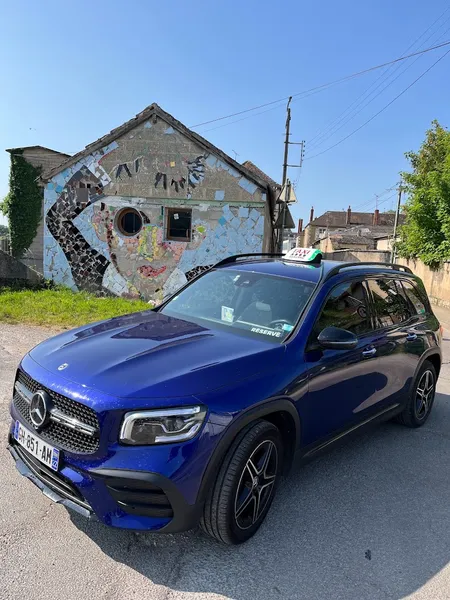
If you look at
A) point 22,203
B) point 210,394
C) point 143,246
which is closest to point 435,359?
point 210,394

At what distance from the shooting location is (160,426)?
229cm

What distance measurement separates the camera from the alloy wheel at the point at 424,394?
4.76 metres

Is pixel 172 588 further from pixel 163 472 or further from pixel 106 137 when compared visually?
pixel 106 137

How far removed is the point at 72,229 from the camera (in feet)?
43.3

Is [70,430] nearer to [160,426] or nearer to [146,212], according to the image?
[160,426]

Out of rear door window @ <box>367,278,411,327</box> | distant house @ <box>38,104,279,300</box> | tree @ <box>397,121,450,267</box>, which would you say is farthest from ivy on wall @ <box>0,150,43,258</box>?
rear door window @ <box>367,278,411,327</box>

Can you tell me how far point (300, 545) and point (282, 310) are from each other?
1607mm

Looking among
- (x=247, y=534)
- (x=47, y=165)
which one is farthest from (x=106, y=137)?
(x=247, y=534)

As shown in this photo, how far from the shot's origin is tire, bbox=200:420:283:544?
8.06 feet

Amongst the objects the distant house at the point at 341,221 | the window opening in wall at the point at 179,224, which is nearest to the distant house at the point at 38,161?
the window opening in wall at the point at 179,224

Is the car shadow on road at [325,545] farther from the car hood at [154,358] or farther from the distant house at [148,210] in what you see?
the distant house at [148,210]

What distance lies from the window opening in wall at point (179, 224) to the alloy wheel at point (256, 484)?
1074 centimetres

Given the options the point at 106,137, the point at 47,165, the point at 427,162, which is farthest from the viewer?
the point at 427,162

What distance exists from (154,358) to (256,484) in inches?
39.6
